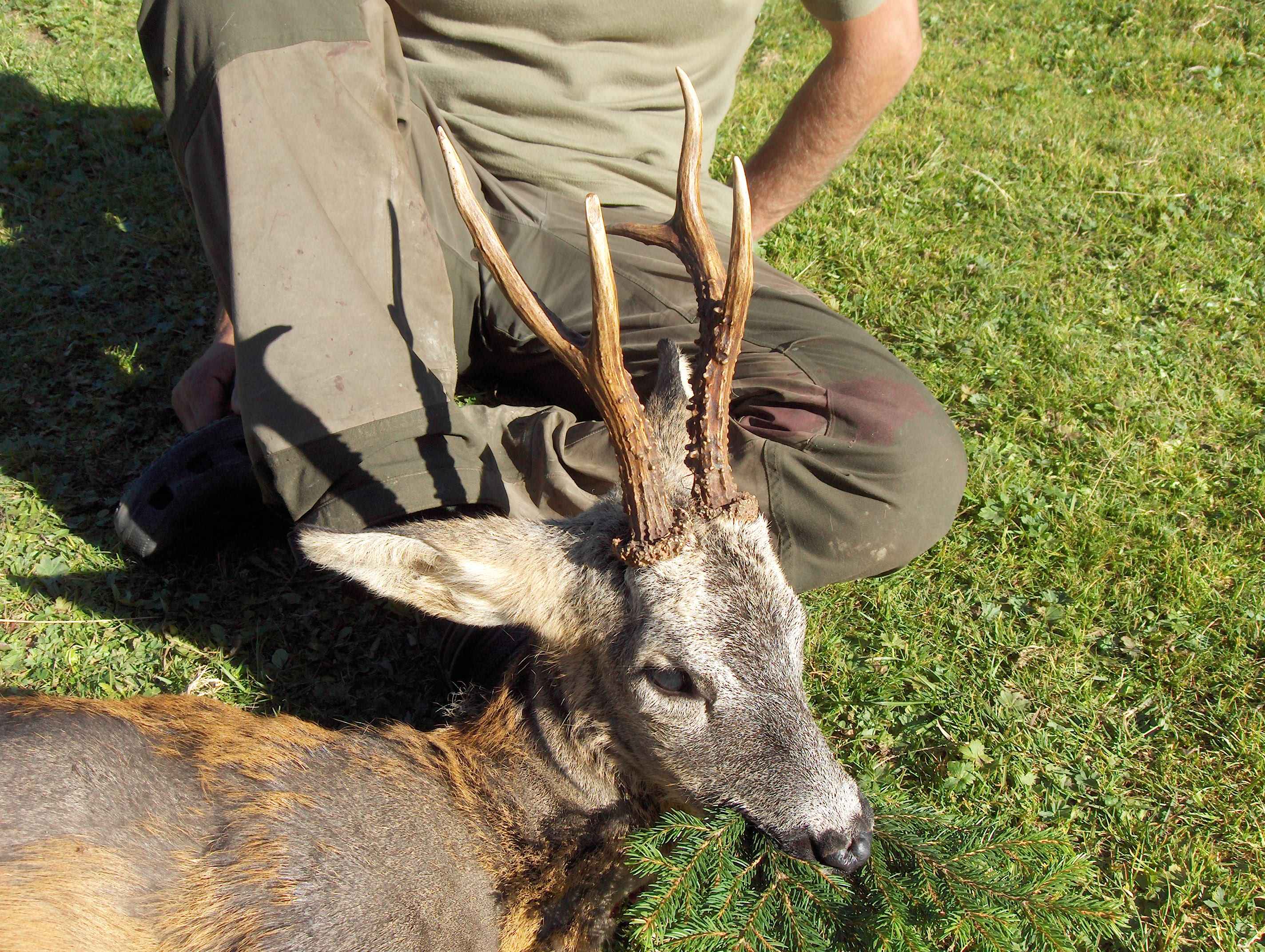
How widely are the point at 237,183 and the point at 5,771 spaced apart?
1944mm

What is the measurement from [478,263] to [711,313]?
1683 millimetres

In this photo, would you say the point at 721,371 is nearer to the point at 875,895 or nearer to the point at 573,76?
the point at 875,895

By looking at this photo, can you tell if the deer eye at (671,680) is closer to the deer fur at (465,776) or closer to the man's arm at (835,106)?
the deer fur at (465,776)

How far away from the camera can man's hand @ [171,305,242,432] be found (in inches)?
169

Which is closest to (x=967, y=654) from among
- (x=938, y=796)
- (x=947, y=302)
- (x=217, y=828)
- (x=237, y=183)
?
(x=938, y=796)

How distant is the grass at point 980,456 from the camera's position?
351cm

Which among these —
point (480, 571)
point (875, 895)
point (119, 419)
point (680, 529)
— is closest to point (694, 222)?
point (680, 529)

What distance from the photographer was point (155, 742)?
270 centimetres

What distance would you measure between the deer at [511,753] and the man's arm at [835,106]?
2.32 metres

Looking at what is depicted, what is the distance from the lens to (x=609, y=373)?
8.73 feet

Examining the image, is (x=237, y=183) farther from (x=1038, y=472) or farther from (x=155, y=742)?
(x=1038, y=472)

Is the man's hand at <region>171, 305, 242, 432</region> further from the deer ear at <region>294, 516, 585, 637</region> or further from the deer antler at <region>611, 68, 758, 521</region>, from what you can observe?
the deer antler at <region>611, 68, 758, 521</region>

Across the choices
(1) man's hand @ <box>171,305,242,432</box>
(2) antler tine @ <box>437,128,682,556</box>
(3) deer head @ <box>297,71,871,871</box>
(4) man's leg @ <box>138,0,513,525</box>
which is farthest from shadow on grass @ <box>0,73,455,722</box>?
(2) antler tine @ <box>437,128,682,556</box>

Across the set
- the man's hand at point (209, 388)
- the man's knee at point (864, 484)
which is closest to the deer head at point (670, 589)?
the man's knee at point (864, 484)
